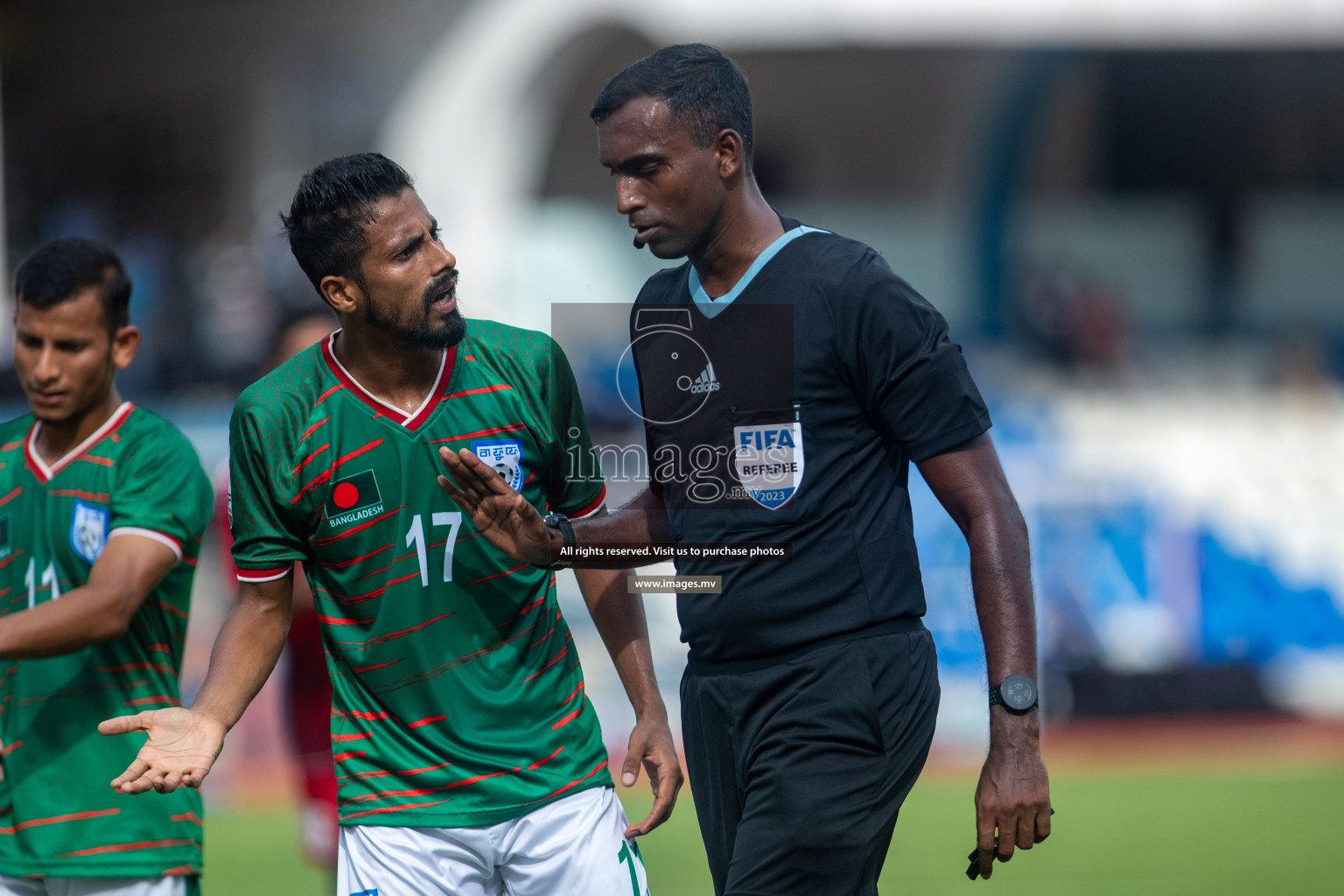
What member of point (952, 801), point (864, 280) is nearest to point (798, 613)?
point (864, 280)

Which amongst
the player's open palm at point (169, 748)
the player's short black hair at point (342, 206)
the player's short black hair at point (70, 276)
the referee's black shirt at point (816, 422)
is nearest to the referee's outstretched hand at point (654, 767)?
the referee's black shirt at point (816, 422)

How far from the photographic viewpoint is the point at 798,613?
10.5 ft

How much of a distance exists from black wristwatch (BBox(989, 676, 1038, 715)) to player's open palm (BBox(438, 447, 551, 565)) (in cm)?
97

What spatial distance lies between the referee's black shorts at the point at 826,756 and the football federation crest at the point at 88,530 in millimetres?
1632

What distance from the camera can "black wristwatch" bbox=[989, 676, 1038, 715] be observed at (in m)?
3.00

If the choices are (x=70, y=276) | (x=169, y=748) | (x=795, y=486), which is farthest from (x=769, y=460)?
(x=70, y=276)

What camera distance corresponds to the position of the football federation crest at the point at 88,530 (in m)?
3.78

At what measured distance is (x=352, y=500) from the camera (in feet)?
10.6

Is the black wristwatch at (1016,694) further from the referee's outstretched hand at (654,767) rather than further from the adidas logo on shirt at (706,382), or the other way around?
the adidas logo on shirt at (706,382)

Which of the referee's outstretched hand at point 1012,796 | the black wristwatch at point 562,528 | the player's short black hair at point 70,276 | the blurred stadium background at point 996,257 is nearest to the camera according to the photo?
the referee's outstretched hand at point 1012,796

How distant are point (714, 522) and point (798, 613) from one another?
0.87 ft

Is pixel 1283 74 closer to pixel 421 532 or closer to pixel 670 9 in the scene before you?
pixel 670 9

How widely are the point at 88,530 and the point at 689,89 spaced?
1.87 metres

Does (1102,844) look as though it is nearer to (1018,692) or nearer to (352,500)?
(1018,692)
